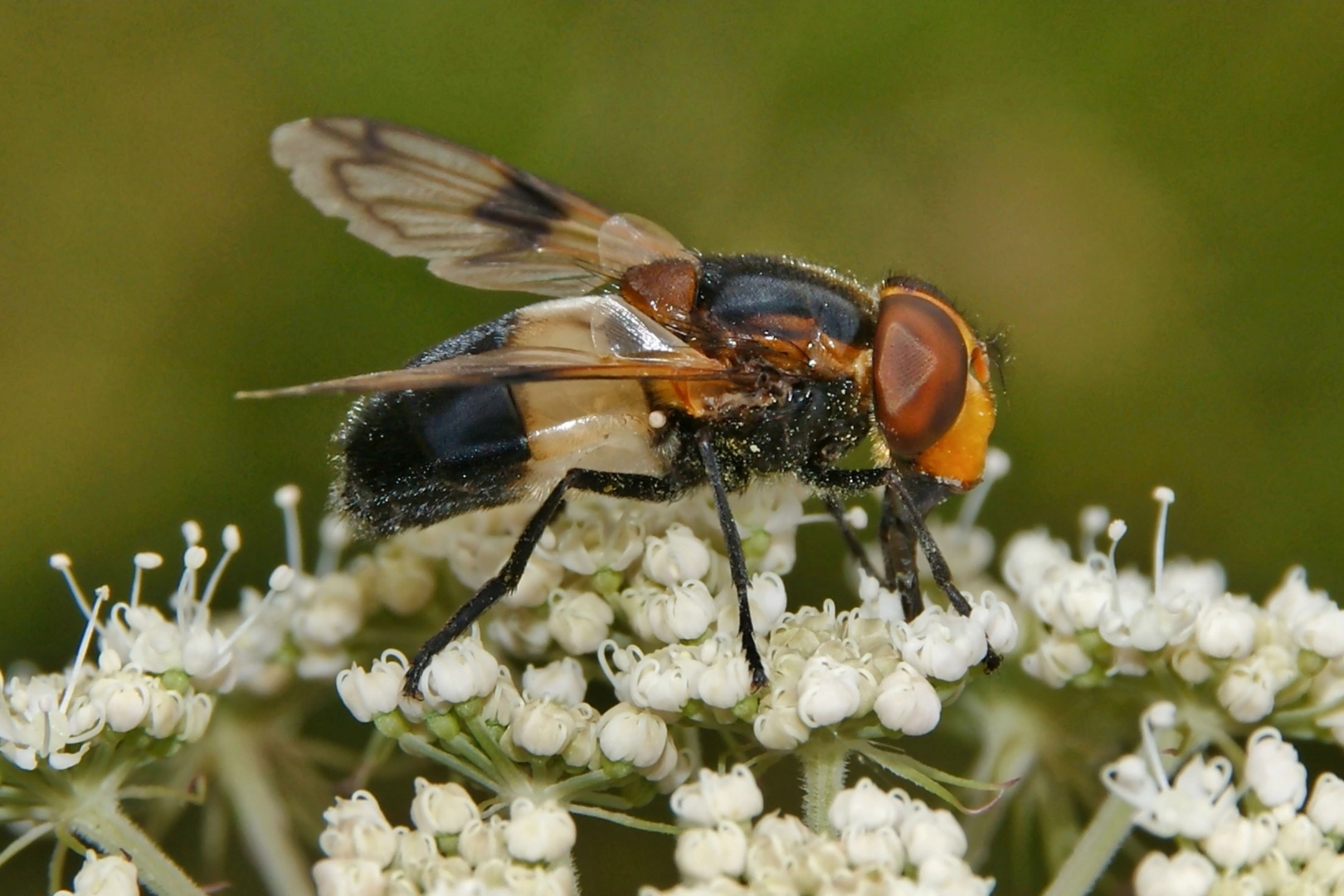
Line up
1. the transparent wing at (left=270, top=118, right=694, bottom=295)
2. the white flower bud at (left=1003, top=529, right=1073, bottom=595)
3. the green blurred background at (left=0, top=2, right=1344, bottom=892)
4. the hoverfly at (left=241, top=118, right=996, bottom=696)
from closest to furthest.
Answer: the hoverfly at (left=241, top=118, right=996, bottom=696)
the white flower bud at (left=1003, top=529, right=1073, bottom=595)
the transparent wing at (left=270, top=118, right=694, bottom=295)
the green blurred background at (left=0, top=2, right=1344, bottom=892)

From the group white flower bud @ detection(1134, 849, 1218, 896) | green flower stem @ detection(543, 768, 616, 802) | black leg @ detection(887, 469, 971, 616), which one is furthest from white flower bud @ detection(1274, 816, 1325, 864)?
green flower stem @ detection(543, 768, 616, 802)

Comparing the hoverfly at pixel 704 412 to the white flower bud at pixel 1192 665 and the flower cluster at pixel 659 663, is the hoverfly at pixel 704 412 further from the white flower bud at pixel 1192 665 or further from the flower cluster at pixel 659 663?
the white flower bud at pixel 1192 665

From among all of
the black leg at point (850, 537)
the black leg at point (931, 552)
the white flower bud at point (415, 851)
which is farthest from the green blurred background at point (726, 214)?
the white flower bud at point (415, 851)

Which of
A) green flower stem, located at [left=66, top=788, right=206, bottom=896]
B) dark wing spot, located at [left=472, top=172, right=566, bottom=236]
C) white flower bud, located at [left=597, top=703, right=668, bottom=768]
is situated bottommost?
green flower stem, located at [left=66, top=788, right=206, bottom=896]

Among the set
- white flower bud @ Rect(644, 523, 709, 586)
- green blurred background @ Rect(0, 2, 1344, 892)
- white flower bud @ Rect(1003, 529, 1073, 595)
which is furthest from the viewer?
green blurred background @ Rect(0, 2, 1344, 892)

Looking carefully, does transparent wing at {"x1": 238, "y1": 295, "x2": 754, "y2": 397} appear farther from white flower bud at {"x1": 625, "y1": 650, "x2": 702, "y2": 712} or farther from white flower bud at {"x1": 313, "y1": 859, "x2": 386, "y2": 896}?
white flower bud at {"x1": 313, "y1": 859, "x2": 386, "y2": 896}

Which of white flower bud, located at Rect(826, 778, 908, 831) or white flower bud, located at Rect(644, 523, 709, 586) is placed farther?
white flower bud, located at Rect(644, 523, 709, 586)

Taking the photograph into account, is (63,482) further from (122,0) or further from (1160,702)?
(1160,702)
